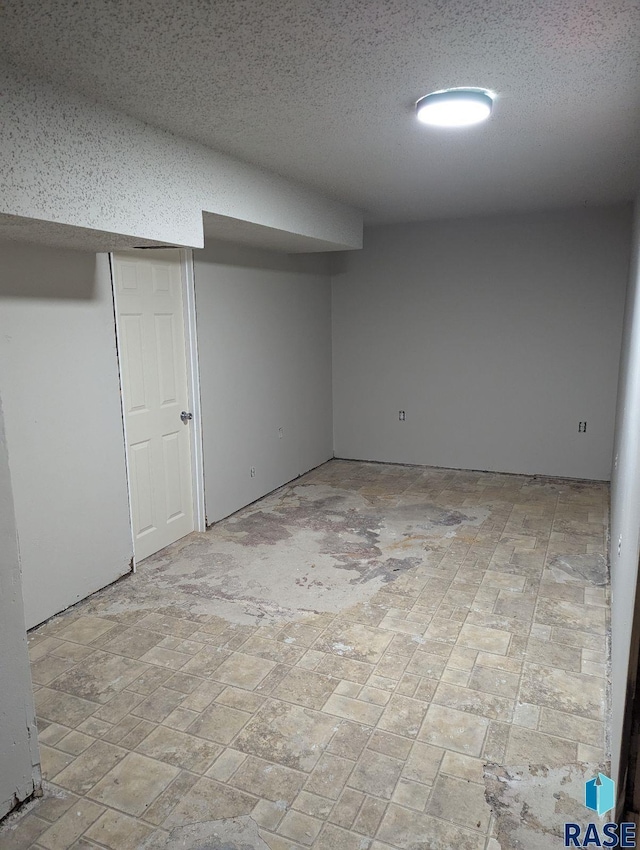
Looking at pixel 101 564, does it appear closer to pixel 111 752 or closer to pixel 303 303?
pixel 111 752

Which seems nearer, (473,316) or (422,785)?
(422,785)

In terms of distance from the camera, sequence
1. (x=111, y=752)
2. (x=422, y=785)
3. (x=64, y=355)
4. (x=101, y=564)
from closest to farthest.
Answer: (x=422, y=785) < (x=111, y=752) < (x=64, y=355) < (x=101, y=564)

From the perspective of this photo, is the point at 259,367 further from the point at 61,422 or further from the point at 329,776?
the point at 329,776

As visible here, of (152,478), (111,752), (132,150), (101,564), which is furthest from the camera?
(152,478)

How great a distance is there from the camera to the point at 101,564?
360 centimetres

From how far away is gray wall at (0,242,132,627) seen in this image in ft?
9.83

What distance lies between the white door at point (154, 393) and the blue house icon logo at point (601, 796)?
293 centimetres

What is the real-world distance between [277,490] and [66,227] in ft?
11.8

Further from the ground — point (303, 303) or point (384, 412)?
point (303, 303)

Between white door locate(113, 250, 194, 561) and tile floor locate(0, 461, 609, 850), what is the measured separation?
653mm

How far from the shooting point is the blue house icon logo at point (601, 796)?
77.9 inches

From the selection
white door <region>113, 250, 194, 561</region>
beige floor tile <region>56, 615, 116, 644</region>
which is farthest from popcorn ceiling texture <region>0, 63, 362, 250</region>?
beige floor tile <region>56, 615, 116, 644</region>

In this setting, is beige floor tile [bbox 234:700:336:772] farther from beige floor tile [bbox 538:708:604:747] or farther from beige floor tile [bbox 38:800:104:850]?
beige floor tile [bbox 538:708:604:747]

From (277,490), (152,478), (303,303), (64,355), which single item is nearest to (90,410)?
(64,355)
